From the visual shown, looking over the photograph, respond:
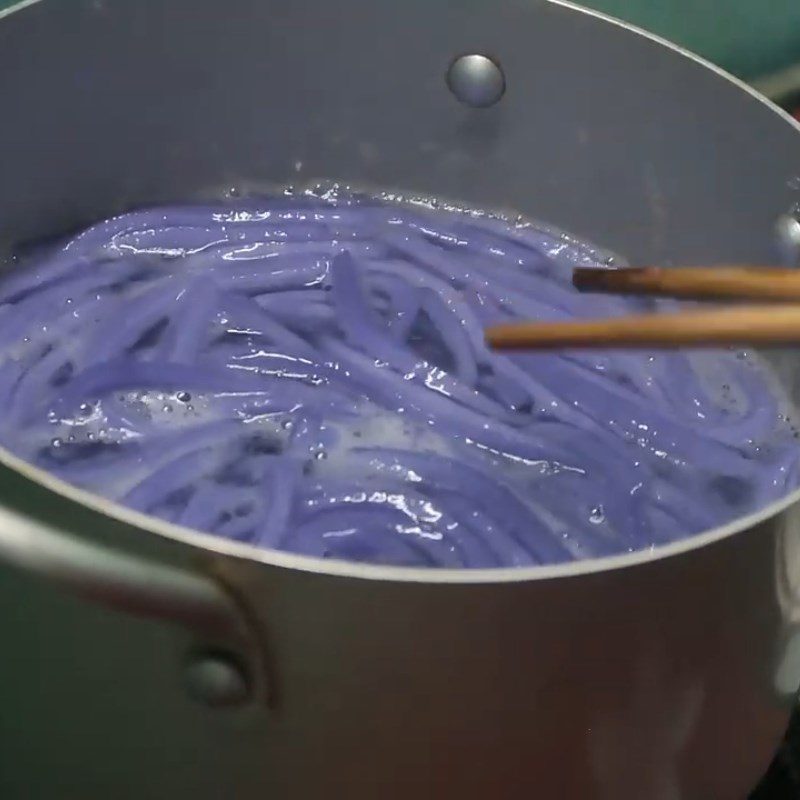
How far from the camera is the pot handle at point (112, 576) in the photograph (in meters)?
0.37

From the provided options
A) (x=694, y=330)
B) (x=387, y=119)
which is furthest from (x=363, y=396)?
(x=694, y=330)

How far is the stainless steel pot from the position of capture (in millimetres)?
385

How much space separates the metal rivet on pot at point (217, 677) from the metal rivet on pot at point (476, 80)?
496mm

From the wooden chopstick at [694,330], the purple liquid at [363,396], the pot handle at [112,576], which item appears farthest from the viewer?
the purple liquid at [363,396]

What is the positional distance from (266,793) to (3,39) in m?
0.47

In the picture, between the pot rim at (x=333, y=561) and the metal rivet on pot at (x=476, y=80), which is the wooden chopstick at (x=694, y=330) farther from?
the metal rivet on pot at (x=476, y=80)

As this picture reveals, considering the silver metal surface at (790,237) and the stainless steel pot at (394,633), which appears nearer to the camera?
the stainless steel pot at (394,633)

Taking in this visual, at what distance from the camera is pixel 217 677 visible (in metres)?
0.40

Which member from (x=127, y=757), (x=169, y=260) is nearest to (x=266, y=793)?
(x=127, y=757)

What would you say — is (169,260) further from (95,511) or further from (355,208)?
(95,511)

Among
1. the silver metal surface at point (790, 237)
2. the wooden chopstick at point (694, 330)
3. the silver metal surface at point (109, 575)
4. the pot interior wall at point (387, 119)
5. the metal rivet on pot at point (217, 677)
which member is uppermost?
the pot interior wall at point (387, 119)

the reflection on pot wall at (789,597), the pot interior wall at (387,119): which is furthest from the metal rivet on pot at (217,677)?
the pot interior wall at (387,119)

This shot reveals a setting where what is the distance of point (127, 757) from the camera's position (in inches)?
18.5

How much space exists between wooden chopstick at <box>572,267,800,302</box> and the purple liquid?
0.54ft
